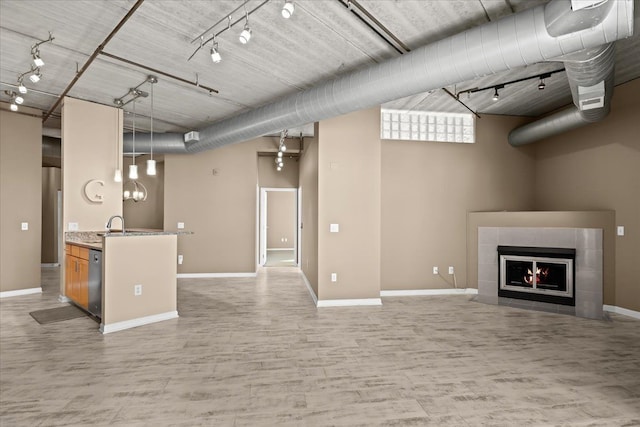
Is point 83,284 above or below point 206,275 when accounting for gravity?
above

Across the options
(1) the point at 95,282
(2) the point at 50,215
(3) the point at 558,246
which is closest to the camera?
(1) the point at 95,282

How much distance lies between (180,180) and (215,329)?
449 centimetres

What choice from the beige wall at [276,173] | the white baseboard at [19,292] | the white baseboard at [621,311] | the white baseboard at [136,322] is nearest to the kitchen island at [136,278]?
the white baseboard at [136,322]

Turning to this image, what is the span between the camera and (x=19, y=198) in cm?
565

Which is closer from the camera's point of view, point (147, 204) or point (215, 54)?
point (215, 54)

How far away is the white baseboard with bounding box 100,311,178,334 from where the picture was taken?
151 inches

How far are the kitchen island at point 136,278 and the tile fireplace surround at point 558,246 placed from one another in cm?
470

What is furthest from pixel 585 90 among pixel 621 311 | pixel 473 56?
pixel 621 311

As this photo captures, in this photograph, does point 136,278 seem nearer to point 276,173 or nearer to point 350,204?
Answer: point 350,204

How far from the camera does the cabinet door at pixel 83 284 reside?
4465 mm

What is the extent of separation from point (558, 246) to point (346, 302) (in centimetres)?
319

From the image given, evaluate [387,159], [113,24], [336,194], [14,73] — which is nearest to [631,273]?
[387,159]

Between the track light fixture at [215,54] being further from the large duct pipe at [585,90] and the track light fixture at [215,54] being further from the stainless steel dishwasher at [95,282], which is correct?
the large duct pipe at [585,90]

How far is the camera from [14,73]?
14.3ft
